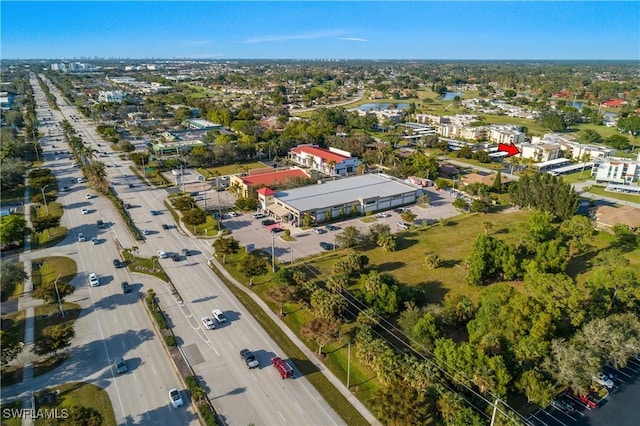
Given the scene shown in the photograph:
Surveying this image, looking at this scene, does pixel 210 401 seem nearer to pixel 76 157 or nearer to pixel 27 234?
pixel 27 234

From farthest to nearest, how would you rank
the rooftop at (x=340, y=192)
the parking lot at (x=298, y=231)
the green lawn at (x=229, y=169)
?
1. the green lawn at (x=229, y=169)
2. the rooftop at (x=340, y=192)
3. the parking lot at (x=298, y=231)

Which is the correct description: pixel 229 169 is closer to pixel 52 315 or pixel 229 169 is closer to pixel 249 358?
pixel 52 315

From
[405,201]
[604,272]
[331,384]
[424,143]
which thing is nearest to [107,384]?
[331,384]

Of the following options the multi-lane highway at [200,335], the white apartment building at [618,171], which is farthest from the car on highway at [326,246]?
the white apartment building at [618,171]

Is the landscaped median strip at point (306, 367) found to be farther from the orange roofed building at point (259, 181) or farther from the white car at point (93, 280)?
the orange roofed building at point (259, 181)

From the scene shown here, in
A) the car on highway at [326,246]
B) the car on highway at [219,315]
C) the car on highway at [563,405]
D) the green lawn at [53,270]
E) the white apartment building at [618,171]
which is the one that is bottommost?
the car on highway at [563,405]

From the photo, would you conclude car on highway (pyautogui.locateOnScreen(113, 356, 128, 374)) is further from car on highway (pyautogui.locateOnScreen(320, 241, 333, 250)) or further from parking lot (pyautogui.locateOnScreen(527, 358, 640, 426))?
parking lot (pyautogui.locateOnScreen(527, 358, 640, 426))

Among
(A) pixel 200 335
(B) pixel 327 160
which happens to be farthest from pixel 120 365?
(B) pixel 327 160
